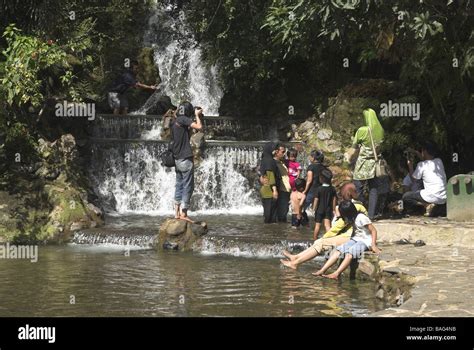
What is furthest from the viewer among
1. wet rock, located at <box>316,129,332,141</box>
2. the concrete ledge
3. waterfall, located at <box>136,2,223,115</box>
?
waterfall, located at <box>136,2,223,115</box>

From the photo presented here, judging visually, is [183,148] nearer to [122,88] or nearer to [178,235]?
[178,235]

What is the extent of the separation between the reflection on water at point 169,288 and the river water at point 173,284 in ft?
0.04

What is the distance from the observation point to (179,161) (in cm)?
1520

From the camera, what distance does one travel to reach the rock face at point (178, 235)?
607 inches

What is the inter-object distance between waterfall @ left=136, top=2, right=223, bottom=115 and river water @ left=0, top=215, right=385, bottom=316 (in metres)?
13.4

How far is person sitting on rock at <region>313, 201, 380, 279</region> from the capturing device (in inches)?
478

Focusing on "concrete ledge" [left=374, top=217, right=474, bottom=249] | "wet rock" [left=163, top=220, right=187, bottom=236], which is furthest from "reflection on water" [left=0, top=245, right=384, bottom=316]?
"concrete ledge" [left=374, top=217, right=474, bottom=249]

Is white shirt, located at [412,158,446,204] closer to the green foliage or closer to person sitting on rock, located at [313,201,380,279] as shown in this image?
person sitting on rock, located at [313,201,380,279]

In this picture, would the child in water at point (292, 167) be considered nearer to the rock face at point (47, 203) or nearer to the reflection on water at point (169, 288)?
the reflection on water at point (169, 288)

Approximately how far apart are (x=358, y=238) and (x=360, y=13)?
15.6 ft

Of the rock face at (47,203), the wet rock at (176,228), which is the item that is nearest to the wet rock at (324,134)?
the rock face at (47,203)

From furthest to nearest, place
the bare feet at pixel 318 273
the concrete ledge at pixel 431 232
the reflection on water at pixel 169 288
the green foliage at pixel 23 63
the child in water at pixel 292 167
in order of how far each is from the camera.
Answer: the green foliage at pixel 23 63 → the child in water at pixel 292 167 → the concrete ledge at pixel 431 232 → the bare feet at pixel 318 273 → the reflection on water at pixel 169 288

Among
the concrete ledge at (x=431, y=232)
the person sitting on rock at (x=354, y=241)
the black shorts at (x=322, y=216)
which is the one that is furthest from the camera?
the black shorts at (x=322, y=216)

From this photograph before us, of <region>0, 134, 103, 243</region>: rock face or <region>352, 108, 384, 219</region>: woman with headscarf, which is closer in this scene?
<region>352, 108, 384, 219</region>: woman with headscarf
